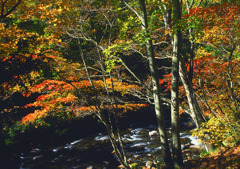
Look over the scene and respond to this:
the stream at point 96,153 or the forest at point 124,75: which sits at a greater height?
the forest at point 124,75

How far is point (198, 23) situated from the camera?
4.64 meters

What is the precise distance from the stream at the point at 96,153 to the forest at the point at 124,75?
0.49 metres

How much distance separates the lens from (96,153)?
11.4 metres

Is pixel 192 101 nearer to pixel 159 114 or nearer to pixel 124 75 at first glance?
pixel 159 114

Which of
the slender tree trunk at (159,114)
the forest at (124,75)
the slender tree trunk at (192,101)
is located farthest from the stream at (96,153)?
the slender tree trunk at (159,114)

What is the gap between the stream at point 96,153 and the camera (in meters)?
9.80

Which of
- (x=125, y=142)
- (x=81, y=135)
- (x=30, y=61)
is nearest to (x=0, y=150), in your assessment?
(x=81, y=135)

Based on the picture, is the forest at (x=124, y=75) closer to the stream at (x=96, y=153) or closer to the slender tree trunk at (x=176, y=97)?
the slender tree trunk at (x=176, y=97)

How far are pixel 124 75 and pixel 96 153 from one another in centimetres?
627

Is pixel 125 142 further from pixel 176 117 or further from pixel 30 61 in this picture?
pixel 30 61

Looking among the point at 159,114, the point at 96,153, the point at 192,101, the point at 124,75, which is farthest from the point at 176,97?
the point at 96,153

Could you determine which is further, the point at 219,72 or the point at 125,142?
the point at 125,142

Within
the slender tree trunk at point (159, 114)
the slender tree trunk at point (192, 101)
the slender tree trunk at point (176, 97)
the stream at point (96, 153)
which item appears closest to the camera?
the slender tree trunk at point (176, 97)

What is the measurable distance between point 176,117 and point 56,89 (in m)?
7.22
